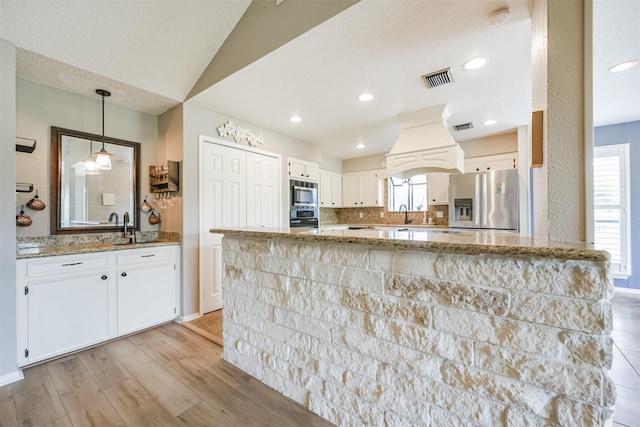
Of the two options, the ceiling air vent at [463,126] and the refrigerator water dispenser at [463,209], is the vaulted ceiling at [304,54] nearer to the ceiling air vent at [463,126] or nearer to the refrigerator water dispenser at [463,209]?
the ceiling air vent at [463,126]

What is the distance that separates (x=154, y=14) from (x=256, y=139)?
67.5 inches

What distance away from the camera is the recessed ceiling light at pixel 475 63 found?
7.11 feet

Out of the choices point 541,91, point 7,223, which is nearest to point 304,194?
point 7,223

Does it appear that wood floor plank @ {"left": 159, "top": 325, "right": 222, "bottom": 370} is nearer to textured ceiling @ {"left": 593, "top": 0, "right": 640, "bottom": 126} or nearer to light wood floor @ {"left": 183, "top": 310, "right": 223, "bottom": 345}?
light wood floor @ {"left": 183, "top": 310, "right": 223, "bottom": 345}

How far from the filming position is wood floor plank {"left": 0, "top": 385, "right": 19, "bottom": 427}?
156 cm

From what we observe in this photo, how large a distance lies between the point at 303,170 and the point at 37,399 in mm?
3754

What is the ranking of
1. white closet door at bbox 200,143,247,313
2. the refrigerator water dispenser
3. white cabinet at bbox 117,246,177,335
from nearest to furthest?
1. white cabinet at bbox 117,246,177,335
2. white closet door at bbox 200,143,247,313
3. the refrigerator water dispenser

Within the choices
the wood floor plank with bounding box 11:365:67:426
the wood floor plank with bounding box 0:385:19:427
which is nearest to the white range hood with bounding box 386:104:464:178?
the wood floor plank with bounding box 11:365:67:426

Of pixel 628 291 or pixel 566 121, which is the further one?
pixel 628 291

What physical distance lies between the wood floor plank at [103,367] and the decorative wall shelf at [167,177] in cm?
164

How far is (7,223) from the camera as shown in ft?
6.37

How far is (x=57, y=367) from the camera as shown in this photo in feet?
6.92

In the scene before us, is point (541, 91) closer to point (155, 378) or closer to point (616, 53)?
point (616, 53)

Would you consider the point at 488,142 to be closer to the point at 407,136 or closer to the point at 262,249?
the point at 407,136
